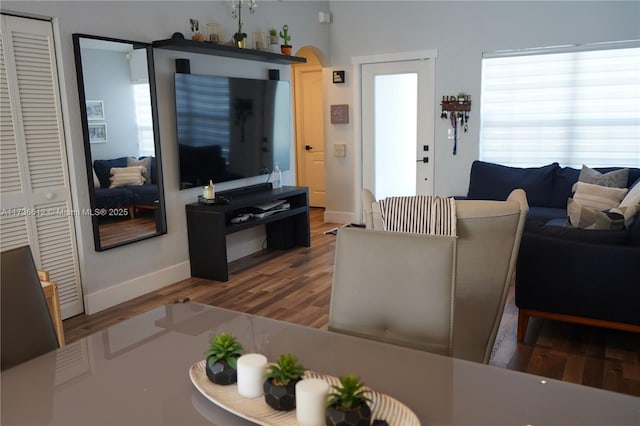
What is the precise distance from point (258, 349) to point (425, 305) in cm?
53

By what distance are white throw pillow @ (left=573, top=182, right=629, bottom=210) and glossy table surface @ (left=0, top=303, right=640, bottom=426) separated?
154 inches

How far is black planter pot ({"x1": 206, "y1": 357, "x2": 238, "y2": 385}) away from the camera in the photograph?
120 cm

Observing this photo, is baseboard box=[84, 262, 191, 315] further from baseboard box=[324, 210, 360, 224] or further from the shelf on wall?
baseboard box=[324, 210, 360, 224]

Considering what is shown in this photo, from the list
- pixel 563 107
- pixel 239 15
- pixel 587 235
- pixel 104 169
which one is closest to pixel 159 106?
pixel 104 169

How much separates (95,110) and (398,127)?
3.68m

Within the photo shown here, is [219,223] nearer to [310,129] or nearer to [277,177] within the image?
[277,177]

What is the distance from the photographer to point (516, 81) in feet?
18.2

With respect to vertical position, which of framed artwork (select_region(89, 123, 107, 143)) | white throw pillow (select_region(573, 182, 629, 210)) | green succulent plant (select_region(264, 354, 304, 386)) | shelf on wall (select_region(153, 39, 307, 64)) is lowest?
white throw pillow (select_region(573, 182, 629, 210))

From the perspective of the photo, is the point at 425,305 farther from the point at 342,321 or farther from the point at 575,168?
the point at 575,168

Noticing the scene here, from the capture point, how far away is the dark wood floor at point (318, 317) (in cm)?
283

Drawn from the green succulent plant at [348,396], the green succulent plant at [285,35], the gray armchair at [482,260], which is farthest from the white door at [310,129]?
the green succulent plant at [348,396]

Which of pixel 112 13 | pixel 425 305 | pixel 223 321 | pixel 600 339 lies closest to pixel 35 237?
pixel 112 13

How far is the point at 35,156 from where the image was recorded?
3395 millimetres

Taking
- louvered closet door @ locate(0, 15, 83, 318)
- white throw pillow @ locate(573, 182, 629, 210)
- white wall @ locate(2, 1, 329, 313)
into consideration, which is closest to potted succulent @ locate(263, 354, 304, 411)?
louvered closet door @ locate(0, 15, 83, 318)
